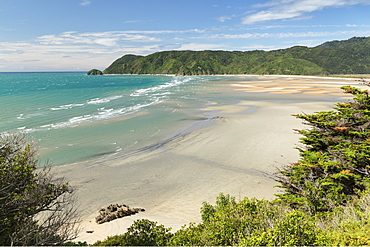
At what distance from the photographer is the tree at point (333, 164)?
27.8 feet

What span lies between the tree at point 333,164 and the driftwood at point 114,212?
21.4ft

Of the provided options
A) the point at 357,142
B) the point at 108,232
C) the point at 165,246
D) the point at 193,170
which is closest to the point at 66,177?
the point at 108,232

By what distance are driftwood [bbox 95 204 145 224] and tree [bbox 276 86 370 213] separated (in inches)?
257

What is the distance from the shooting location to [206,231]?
21.5ft

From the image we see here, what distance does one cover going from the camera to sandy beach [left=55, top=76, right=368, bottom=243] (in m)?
11.3

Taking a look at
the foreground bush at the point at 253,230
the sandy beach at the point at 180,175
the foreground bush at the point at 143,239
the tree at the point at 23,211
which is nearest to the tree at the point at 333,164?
the foreground bush at the point at 253,230

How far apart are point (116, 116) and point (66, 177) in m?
19.2

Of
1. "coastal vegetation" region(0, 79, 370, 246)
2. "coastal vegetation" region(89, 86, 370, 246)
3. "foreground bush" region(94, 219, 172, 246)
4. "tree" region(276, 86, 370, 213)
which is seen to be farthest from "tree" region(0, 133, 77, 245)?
"tree" region(276, 86, 370, 213)

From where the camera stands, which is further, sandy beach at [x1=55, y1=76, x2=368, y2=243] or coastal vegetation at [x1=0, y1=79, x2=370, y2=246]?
sandy beach at [x1=55, y1=76, x2=368, y2=243]

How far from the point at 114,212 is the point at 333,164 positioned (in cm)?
912

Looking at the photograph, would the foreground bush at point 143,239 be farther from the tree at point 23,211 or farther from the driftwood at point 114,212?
the driftwood at point 114,212

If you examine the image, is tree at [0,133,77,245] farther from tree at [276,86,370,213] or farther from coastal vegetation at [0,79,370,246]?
tree at [276,86,370,213]

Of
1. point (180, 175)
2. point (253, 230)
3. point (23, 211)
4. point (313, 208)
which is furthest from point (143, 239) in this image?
point (180, 175)

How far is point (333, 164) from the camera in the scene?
28.7ft
